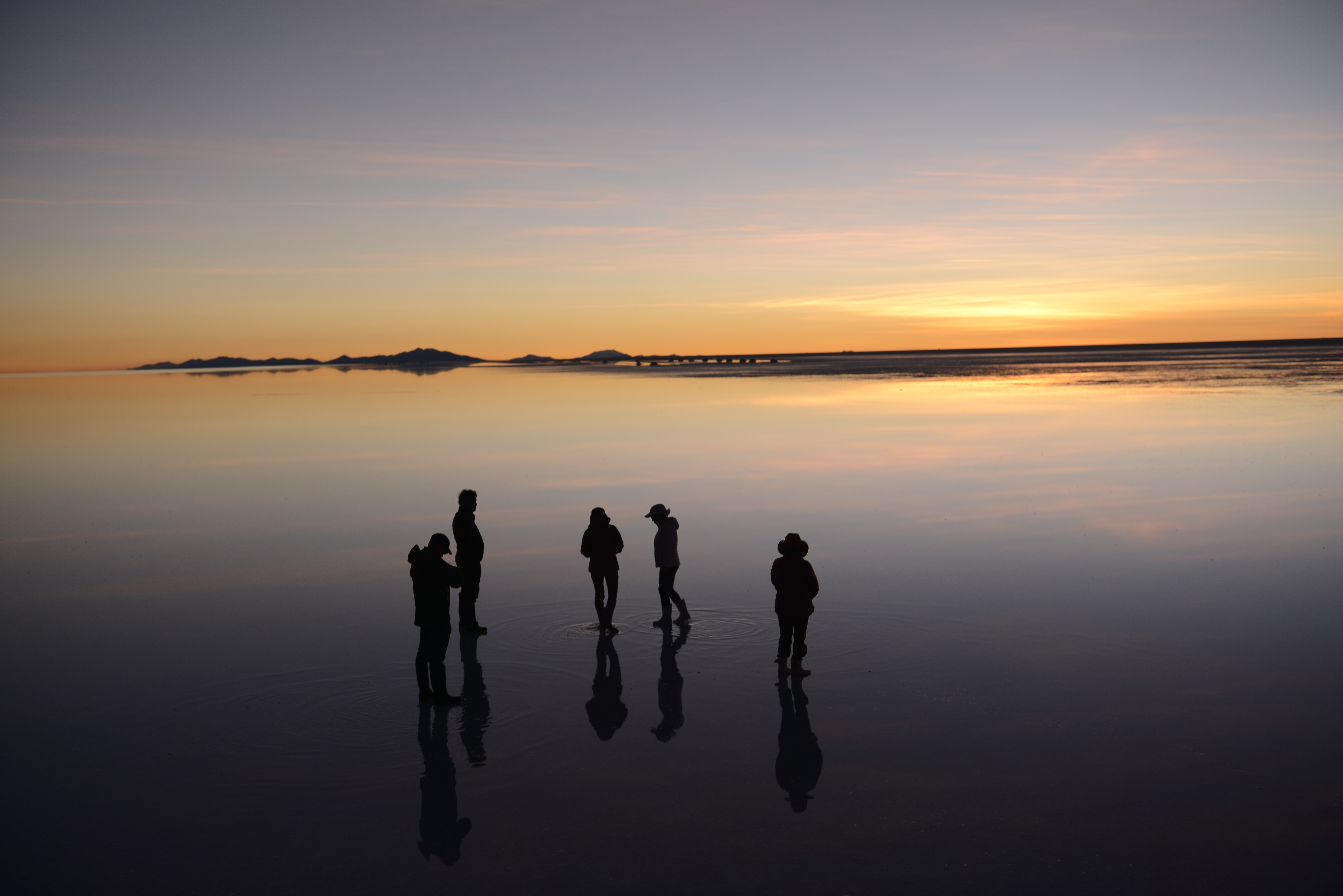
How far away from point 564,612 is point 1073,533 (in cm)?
935

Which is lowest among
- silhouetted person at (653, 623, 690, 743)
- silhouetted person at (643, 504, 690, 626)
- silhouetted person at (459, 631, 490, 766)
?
silhouetted person at (653, 623, 690, 743)

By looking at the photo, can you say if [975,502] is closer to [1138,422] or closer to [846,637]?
[846,637]

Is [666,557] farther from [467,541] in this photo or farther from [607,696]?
[607,696]

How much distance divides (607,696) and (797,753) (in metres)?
2.24

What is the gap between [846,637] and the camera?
10.7m

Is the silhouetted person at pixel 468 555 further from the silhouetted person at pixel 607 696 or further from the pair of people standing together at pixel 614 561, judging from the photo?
the silhouetted person at pixel 607 696

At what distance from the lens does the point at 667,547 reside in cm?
1167

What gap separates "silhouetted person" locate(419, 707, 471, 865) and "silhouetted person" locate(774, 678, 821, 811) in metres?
2.41

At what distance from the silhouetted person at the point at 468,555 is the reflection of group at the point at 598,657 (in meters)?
0.01

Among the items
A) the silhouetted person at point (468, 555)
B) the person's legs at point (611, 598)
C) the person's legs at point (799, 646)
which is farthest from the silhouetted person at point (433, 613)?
the person's legs at point (799, 646)

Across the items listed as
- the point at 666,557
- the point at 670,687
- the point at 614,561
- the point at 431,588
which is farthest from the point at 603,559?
the point at 431,588

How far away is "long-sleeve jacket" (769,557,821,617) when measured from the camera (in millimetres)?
9523

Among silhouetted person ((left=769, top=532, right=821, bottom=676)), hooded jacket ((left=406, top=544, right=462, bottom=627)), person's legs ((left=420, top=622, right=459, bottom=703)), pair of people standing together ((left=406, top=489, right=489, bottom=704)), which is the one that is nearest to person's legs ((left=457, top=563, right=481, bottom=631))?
pair of people standing together ((left=406, top=489, right=489, bottom=704))

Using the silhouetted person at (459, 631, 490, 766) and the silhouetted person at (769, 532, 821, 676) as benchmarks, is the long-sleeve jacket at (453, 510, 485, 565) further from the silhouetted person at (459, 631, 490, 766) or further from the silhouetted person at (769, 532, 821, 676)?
the silhouetted person at (769, 532, 821, 676)
